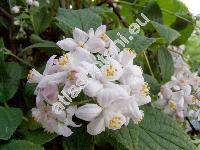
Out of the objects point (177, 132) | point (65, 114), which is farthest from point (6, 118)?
point (177, 132)

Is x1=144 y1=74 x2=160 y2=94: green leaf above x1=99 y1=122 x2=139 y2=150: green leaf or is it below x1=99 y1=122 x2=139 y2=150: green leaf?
below

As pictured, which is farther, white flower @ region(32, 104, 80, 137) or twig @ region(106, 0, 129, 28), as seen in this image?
twig @ region(106, 0, 129, 28)

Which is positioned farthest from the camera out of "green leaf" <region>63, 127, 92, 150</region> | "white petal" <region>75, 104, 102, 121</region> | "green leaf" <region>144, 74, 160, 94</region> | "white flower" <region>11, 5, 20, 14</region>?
"white flower" <region>11, 5, 20, 14</region>

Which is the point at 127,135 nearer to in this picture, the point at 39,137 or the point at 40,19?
the point at 39,137

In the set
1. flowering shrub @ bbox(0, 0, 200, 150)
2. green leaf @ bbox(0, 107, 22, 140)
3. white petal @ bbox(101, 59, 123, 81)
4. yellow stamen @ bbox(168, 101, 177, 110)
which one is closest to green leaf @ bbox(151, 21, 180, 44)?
flowering shrub @ bbox(0, 0, 200, 150)

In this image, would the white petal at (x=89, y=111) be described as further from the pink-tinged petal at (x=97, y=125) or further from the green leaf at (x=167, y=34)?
the green leaf at (x=167, y=34)

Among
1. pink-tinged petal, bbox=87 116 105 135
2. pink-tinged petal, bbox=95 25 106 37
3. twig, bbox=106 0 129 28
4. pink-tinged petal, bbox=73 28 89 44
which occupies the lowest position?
twig, bbox=106 0 129 28

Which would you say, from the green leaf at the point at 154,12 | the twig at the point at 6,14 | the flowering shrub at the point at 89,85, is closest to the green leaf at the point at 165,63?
the flowering shrub at the point at 89,85

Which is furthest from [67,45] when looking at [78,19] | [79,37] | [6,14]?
[6,14]

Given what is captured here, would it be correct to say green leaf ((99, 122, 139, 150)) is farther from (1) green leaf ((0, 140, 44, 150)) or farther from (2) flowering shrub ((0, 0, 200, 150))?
(1) green leaf ((0, 140, 44, 150))
